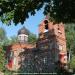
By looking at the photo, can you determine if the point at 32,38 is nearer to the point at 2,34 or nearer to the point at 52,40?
the point at 2,34

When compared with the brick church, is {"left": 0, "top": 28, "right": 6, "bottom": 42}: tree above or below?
above

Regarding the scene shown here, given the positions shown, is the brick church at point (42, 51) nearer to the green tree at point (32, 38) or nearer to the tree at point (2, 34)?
the green tree at point (32, 38)

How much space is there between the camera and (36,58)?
173ft

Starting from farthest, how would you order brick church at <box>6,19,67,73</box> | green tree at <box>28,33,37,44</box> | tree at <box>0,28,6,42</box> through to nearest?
tree at <box>0,28,6,42</box>
green tree at <box>28,33,37,44</box>
brick church at <box>6,19,67,73</box>

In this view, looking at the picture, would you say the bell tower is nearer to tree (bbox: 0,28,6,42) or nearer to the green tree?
the green tree

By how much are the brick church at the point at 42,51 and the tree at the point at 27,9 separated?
29987 mm

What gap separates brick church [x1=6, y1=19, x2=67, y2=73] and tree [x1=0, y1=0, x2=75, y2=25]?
2999cm

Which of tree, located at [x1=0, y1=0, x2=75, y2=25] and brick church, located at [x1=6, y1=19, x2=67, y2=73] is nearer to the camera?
tree, located at [x1=0, y1=0, x2=75, y2=25]

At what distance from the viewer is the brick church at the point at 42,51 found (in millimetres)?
50688

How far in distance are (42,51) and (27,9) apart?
3433 centimetres

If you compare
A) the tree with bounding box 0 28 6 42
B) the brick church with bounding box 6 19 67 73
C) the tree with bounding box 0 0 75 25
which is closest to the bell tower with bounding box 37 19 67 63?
the brick church with bounding box 6 19 67 73

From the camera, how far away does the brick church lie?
1996 inches

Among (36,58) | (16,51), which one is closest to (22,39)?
(16,51)

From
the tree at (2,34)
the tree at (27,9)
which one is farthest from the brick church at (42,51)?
the tree at (2,34)
